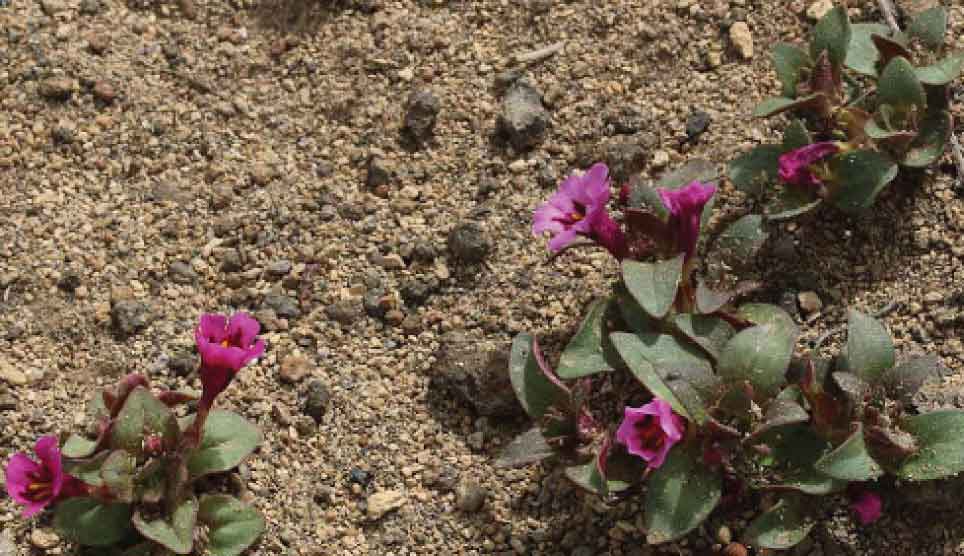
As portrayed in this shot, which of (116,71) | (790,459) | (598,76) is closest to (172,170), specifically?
(116,71)

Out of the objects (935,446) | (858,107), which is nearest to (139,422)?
(935,446)

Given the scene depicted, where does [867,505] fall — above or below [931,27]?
below

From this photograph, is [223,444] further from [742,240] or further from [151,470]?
[742,240]

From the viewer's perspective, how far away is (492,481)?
3037mm

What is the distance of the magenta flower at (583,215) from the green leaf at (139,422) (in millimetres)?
940

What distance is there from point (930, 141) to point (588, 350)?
1.01 meters

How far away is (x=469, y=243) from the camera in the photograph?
323 centimetres

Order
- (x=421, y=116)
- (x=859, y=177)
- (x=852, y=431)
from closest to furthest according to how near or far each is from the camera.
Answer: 1. (x=852, y=431)
2. (x=859, y=177)
3. (x=421, y=116)

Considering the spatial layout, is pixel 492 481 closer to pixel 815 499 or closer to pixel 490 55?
pixel 815 499

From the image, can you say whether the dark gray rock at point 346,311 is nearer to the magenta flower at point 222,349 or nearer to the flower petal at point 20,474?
the magenta flower at point 222,349

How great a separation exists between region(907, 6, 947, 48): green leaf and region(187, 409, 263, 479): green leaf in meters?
1.90

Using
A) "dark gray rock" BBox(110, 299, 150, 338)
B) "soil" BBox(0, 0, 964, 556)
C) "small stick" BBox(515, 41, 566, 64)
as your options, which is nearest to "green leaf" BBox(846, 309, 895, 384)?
"soil" BBox(0, 0, 964, 556)

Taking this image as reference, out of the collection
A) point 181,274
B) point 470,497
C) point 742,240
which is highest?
point 742,240

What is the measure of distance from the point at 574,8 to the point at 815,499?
1.54 m
